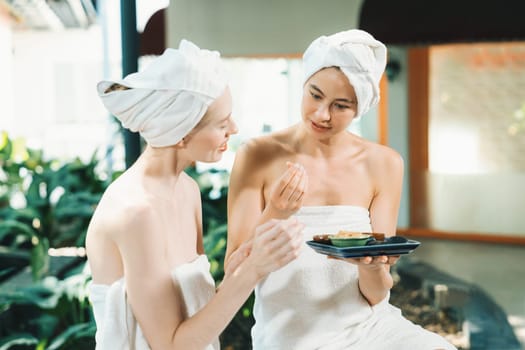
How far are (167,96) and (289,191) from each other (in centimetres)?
39

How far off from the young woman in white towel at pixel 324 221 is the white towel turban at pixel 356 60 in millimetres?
15

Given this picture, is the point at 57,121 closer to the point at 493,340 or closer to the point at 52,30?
the point at 52,30

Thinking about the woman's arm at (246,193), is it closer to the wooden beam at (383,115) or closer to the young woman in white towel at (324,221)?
the young woman in white towel at (324,221)

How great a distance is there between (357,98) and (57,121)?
16.9ft

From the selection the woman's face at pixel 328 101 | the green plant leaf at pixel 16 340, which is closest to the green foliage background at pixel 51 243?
the green plant leaf at pixel 16 340

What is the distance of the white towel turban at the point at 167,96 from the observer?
1.56 meters

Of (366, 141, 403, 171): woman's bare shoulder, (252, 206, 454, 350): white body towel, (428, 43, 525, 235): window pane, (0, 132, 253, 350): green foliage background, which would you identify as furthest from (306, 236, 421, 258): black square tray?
(428, 43, 525, 235): window pane

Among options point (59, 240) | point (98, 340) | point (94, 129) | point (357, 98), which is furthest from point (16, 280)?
point (357, 98)

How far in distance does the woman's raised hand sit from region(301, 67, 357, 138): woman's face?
16.1 inches

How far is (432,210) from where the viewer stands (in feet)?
33.0

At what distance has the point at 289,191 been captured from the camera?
1.72 metres

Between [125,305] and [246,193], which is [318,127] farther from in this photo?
[125,305]

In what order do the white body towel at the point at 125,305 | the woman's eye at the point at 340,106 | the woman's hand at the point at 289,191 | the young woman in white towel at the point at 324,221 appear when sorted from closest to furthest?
1. the white body towel at the point at 125,305
2. the woman's hand at the point at 289,191
3. the woman's eye at the point at 340,106
4. the young woman in white towel at the point at 324,221

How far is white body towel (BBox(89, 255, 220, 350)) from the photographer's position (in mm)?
1593
